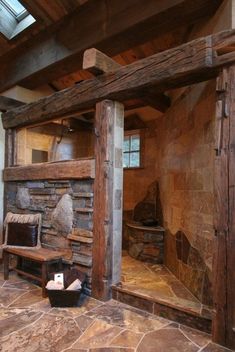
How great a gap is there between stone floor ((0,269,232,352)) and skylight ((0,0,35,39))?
3.43 metres

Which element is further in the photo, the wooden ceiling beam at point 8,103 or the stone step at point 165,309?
the wooden ceiling beam at point 8,103

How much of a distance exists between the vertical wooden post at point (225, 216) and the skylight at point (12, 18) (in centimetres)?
293

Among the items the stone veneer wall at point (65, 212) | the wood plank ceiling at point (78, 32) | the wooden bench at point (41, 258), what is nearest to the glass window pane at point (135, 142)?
the wood plank ceiling at point (78, 32)

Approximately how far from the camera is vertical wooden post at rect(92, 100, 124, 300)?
2771 mm

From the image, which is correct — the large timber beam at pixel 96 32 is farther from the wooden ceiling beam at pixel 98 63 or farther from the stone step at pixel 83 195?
the stone step at pixel 83 195

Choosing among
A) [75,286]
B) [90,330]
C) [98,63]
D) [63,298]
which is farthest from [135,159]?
[90,330]

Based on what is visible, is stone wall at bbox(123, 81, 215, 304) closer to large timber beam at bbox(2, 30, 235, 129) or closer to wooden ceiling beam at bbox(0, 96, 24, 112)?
large timber beam at bbox(2, 30, 235, 129)

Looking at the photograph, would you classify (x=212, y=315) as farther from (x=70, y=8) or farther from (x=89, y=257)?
(x=70, y=8)

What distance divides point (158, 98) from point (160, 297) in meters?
2.73

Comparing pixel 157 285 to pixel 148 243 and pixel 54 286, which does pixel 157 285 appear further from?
pixel 54 286

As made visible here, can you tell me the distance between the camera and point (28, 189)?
147 inches

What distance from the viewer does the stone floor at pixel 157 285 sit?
242 cm

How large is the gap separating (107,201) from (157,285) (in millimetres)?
1221

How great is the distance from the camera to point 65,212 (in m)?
3.21
